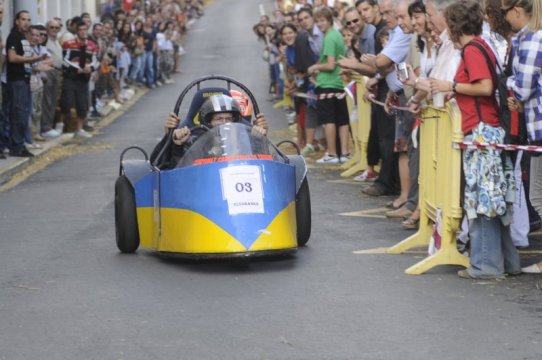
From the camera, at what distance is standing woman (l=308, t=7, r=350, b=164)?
1781 centimetres

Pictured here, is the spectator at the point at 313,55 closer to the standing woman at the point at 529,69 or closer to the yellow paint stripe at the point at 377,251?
the yellow paint stripe at the point at 377,251

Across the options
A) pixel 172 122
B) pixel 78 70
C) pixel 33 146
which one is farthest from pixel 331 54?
pixel 78 70

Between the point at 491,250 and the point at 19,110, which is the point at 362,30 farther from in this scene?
the point at 491,250

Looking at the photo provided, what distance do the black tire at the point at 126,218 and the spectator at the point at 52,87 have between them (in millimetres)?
12851

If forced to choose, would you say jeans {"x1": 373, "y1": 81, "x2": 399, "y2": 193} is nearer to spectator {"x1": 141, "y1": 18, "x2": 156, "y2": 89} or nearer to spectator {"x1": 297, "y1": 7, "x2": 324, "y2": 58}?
spectator {"x1": 297, "y1": 7, "x2": 324, "y2": 58}

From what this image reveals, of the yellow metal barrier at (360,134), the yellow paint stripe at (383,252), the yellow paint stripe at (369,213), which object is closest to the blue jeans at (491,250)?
the yellow paint stripe at (383,252)

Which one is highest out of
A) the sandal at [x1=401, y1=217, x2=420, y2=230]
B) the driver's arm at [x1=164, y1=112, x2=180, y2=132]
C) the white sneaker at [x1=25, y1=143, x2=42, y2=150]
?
the driver's arm at [x1=164, y1=112, x2=180, y2=132]

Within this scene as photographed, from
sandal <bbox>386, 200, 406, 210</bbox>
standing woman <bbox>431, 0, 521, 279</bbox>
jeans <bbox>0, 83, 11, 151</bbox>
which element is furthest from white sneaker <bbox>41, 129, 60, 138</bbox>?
standing woman <bbox>431, 0, 521, 279</bbox>

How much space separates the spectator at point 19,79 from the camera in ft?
64.0

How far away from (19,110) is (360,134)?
5677 millimetres

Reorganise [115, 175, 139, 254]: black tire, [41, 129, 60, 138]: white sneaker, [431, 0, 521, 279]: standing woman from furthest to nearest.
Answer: [41, 129, 60, 138]: white sneaker
[115, 175, 139, 254]: black tire
[431, 0, 521, 279]: standing woman

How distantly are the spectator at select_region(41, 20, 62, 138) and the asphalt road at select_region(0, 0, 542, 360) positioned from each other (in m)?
10.5

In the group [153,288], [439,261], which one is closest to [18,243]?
[153,288]

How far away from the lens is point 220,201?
9586 millimetres
